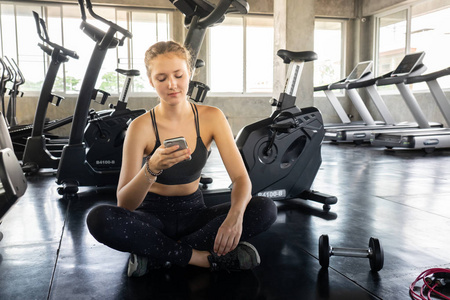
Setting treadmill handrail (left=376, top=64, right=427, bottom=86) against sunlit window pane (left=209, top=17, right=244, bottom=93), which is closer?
treadmill handrail (left=376, top=64, right=427, bottom=86)

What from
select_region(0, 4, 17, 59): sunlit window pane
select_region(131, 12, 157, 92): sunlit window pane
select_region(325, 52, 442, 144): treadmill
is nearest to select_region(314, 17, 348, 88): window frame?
select_region(325, 52, 442, 144): treadmill

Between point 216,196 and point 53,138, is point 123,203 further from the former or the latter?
point 53,138

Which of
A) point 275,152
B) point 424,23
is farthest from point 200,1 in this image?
point 424,23

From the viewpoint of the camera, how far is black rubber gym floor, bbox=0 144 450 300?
144 centimetres

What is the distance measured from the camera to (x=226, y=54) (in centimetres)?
943

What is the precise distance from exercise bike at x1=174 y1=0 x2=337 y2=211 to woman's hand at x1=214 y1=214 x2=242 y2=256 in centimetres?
108

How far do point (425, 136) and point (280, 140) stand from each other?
168 inches

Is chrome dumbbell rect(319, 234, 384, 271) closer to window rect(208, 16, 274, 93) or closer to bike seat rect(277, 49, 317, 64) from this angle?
bike seat rect(277, 49, 317, 64)

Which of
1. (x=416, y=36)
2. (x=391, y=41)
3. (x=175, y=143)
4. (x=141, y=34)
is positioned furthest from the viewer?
(x=391, y=41)

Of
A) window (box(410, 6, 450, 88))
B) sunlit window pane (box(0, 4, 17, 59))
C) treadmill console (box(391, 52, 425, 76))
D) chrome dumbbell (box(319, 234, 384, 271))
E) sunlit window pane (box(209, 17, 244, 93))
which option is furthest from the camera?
sunlit window pane (box(209, 17, 244, 93))

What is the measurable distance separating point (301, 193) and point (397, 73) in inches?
183

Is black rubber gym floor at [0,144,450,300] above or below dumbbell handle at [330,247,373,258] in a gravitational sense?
below

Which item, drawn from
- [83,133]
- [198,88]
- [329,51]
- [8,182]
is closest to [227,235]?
[8,182]

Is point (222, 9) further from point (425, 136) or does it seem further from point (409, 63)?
point (409, 63)
